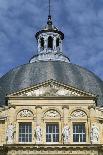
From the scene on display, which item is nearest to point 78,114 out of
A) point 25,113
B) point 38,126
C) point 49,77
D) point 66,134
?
point 66,134

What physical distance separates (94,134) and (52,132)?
11.0 ft

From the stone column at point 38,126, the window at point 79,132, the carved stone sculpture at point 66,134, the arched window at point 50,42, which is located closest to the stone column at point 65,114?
the carved stone sculpture at point 66,134

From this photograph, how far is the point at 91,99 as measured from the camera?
1834 inches

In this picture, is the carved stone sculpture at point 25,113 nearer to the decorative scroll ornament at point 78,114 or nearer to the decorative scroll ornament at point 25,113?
the decorative scroll ornament at point 25,113

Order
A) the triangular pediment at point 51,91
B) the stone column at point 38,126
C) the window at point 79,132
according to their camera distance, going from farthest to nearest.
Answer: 1. the triangular pediment at point 51,91
2. the window at point 79,132
3. the stone column at point 38,126

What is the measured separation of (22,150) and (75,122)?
493cm

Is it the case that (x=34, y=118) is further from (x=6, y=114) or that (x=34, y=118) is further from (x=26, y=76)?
(x=26, y=76)

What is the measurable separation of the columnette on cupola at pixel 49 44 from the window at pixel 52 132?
523 inches

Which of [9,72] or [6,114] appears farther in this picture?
[9,72]

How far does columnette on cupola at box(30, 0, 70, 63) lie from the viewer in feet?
192

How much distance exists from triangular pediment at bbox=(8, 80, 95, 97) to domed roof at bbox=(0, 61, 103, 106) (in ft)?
9.13

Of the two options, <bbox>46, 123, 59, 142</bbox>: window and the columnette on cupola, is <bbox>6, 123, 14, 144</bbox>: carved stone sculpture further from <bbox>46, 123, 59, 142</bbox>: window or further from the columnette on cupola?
the columnette on cupola

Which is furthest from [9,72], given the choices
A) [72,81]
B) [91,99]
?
[91,99]

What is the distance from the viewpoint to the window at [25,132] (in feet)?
149
